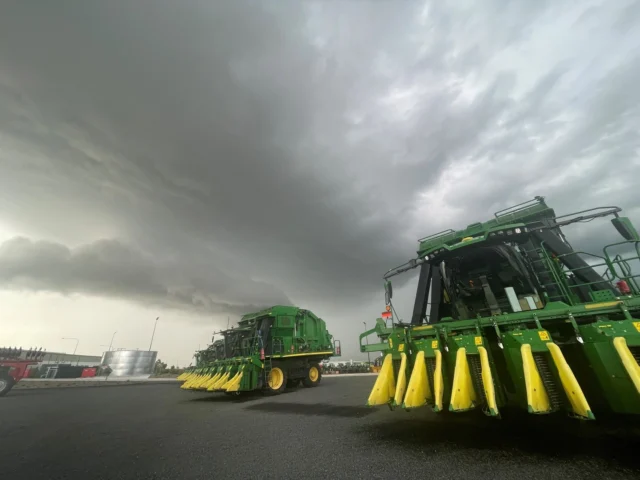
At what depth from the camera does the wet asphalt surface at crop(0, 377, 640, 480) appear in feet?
9.64

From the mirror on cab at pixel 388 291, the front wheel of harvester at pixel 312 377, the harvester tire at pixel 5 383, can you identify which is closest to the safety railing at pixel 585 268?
the mirror on cab at pixel 388 291

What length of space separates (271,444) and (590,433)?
4.86 metres

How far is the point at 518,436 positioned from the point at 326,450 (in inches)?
112

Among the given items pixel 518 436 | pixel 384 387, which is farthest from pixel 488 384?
pixel 384 387

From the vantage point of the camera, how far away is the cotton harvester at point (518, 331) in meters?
2.99

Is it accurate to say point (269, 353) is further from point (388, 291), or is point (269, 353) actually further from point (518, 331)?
point (518, 331)

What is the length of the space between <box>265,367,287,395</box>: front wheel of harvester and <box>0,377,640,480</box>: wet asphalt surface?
623 centimetres

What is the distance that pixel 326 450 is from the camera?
3826 millimetres

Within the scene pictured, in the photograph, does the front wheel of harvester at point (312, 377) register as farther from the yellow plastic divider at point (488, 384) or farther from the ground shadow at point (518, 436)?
the yellow plastic divider at point (488, 384)

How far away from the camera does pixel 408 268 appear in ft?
19.3

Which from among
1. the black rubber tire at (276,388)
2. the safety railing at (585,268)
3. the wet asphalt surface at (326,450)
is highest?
the safety railing at (585,268)

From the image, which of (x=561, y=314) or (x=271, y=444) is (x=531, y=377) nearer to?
(x=561, y=314)

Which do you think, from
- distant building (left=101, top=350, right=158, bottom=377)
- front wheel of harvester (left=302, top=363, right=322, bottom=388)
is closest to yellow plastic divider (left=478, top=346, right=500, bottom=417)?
front wheel of harvester (left=302, top=363, right=322, bottom=388)

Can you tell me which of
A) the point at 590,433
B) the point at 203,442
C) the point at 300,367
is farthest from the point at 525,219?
the point at 300,367
